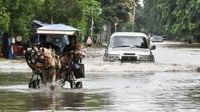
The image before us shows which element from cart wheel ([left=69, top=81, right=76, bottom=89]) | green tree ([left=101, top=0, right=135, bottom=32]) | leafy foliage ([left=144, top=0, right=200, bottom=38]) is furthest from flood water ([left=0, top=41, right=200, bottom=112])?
green tree ([left=101, top=0, right=135, bottom=32])

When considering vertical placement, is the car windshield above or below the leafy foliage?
above

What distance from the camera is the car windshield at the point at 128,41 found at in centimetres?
3375

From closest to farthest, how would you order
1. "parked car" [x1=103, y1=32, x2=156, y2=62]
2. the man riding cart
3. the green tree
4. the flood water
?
the flood water
the man riding cart
"parked car" [x1=103, y1=32, x2=156, y2=62]
the green tree

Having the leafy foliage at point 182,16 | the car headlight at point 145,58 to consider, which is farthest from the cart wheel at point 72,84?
the leafy foliage at point 182,16

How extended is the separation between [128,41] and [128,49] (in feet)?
3.45

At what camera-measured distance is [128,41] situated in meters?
33.9

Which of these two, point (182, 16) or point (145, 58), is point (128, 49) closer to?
point (145, 58)

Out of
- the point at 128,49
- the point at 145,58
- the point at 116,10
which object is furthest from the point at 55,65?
the point at 116,10

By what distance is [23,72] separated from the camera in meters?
30.5

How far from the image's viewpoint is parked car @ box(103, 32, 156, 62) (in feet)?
107

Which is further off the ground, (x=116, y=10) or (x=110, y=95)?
(x=110, y=95)

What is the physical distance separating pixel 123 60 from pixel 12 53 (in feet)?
50.1

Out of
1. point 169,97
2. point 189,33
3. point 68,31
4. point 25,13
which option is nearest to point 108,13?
point 189,33

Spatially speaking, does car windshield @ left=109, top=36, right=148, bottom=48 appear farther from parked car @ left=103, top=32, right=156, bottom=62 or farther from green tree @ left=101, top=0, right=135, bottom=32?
green tree @ left=101, top=0, right=135, bottom=32
